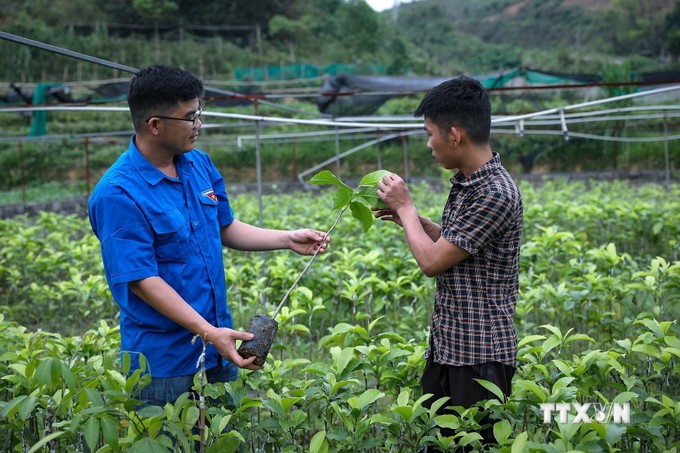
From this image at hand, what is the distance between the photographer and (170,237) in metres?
2.04

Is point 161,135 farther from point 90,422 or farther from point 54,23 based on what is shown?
point 54,23

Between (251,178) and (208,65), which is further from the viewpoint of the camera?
(208,65)

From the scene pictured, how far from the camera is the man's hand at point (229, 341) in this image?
73.9 inches

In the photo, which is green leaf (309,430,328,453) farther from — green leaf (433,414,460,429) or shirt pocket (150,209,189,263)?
shirt pocket (150,209,189,263)

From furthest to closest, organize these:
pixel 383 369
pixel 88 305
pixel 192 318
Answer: pixel 88 305
pixel 383 369
pixel 192 318

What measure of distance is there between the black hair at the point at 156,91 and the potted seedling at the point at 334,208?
1.59 ft

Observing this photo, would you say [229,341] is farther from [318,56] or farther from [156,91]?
[318,56]

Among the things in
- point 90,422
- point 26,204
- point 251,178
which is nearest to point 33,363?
point 90,422

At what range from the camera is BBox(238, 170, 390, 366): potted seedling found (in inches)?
73.8

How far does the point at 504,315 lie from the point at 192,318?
37.0 inches

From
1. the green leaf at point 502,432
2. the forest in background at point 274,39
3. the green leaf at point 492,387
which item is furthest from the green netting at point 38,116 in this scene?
the forest in background at point 274,39

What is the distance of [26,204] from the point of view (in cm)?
1149

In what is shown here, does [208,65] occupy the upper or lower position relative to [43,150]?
upper

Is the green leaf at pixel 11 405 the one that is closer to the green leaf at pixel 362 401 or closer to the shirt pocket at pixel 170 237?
the shirt pocket at pixel 170 237
